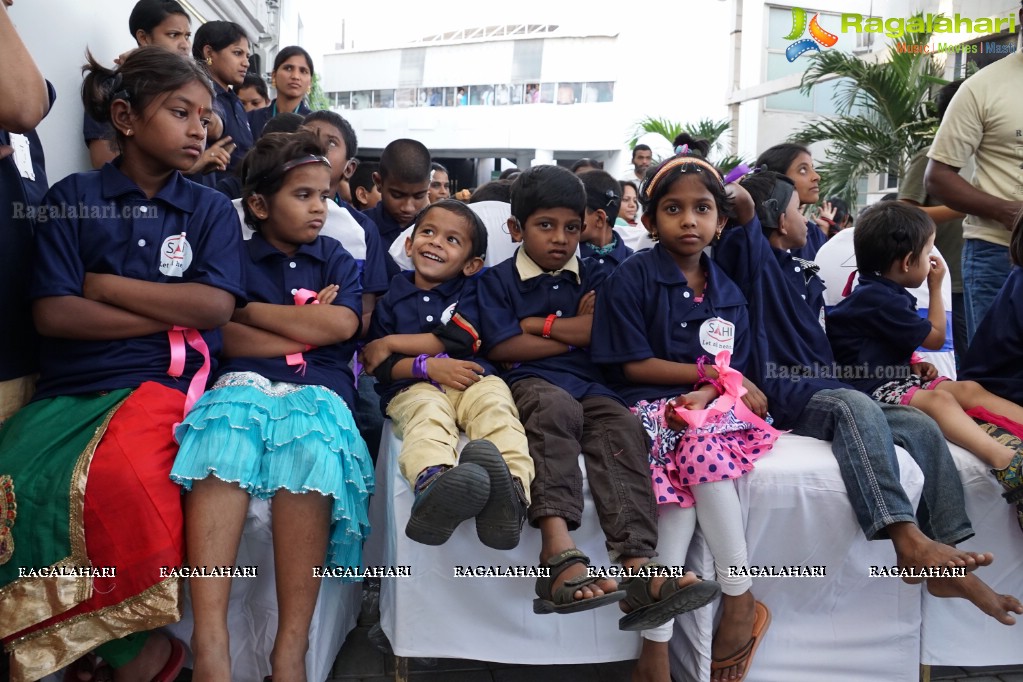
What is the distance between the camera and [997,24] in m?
8.37

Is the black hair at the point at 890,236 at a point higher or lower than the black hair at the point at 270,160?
lower

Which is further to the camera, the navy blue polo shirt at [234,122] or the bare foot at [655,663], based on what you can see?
the navy blue polo shirt at [234,122]

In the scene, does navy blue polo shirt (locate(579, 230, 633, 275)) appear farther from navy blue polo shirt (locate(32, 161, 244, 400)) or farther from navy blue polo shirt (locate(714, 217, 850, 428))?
navy blue polo shirt (locate(32, 161, 244, 400))

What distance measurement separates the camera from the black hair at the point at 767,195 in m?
2.92

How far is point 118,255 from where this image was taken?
2.17 meters

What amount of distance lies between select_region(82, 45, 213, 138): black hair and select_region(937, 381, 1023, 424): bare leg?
2450 mm

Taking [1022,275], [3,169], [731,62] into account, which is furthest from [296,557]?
[731,62]

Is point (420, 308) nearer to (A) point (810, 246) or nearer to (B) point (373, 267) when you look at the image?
(B) point (373, 267)

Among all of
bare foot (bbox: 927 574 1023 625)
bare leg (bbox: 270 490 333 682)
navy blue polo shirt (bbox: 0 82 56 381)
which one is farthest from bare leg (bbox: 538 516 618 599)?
navy blue polo shirt (bbox: 0 82 56 381)

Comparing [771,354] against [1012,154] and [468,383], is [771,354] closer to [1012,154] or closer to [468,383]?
[468,383]

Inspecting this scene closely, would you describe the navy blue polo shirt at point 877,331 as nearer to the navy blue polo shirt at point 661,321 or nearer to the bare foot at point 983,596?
the navy blue polo shirt at point 661,321

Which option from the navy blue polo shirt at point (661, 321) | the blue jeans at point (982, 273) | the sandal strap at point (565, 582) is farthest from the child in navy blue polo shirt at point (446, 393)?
the blue jeans at point (982, 273)

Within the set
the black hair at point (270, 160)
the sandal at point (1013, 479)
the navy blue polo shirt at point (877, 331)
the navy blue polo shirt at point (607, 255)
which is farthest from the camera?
the navy blue polo shirt at point (607, 255)

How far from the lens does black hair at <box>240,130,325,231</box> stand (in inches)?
97.4
